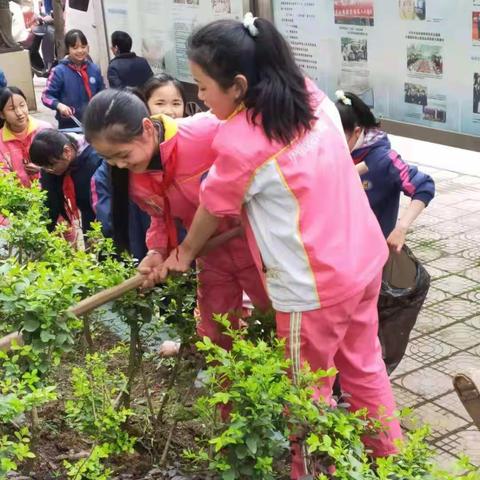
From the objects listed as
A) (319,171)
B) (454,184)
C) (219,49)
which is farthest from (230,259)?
(454,184)

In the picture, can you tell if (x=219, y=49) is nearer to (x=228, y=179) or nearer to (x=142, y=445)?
(x=228, y=179)

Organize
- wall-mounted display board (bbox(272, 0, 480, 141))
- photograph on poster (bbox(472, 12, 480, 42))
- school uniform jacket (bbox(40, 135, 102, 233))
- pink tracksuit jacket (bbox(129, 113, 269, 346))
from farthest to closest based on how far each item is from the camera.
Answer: wall-mounted display board (bbox(272, 0, 480, 141)), photograph on poster (bbox(472, 12, 480, 42)), school uniform jacket (bbox(40, 135, 102, 233)), pink tracksuit jacket (bbox(129, 113, 269, 346))

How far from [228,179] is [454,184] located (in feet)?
16.3

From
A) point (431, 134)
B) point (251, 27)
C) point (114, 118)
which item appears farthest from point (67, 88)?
point (251, 27)

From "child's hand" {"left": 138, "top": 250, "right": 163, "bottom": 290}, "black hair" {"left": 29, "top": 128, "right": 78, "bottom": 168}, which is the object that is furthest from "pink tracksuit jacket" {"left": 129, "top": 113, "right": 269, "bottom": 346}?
"black hair" {"left": 29, "top": 128, "right": 78, "bottom": 168}

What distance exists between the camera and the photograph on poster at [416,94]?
5.27 m

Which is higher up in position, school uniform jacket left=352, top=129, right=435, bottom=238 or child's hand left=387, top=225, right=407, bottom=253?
school uniform jacket left=352, top=129, right=435, bottom=238

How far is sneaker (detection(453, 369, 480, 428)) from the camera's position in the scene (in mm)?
2387

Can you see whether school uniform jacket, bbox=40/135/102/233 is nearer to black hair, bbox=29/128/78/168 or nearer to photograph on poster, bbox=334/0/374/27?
black hair, bbox=29/128/78/168

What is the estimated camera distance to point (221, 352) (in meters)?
2.13

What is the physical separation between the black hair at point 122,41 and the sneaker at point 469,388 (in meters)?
6.16

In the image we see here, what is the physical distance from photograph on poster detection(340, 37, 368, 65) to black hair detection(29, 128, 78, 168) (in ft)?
7.43

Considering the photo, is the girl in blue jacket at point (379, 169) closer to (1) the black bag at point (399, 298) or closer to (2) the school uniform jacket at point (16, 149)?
(1) the black bag at point (399, 298)

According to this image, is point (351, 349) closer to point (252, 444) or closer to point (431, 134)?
point (252, 444)
